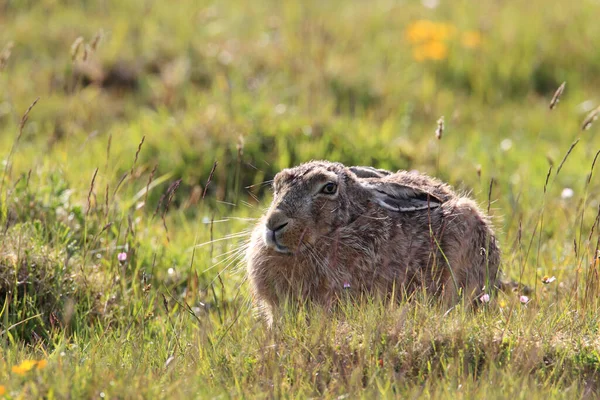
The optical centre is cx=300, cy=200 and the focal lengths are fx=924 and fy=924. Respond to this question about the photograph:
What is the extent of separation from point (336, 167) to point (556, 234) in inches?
86.4

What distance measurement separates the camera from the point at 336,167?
→ 16.9ft

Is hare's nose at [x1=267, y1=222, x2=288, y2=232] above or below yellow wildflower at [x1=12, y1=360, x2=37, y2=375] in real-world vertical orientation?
above

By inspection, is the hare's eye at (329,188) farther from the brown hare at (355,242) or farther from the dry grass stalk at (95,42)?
the dry grass stalk at (95,42)

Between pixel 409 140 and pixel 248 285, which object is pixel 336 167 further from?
pixel 409 140

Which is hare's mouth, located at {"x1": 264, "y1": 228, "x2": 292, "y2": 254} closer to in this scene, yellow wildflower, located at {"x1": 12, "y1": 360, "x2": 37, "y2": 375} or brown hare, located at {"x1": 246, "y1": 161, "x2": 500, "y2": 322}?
brown hare, located at {"x1": 246, "y1": 161, "x2": 500, "y2": 322}

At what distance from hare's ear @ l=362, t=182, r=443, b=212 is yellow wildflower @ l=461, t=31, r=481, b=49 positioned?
5852mm

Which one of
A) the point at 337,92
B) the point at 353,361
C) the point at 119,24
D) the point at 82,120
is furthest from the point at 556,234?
the point at 119,24

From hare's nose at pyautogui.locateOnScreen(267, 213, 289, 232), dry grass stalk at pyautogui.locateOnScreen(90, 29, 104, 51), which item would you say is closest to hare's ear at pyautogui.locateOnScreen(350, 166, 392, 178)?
hare's nose at pyautogui.locateOnScreen(267, 213, 289, 232)

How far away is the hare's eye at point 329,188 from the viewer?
491 centimetres

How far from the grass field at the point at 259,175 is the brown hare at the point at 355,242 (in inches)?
9.8

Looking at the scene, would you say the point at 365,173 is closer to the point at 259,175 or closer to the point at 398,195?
the point at 398,195

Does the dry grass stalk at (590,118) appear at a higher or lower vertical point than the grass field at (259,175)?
higher

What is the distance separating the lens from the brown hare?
4809mm

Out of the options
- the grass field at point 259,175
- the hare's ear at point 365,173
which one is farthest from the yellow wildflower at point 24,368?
the hare's ear at point 365,173
